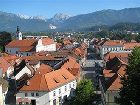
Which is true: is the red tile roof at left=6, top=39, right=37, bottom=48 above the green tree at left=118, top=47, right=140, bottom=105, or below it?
below

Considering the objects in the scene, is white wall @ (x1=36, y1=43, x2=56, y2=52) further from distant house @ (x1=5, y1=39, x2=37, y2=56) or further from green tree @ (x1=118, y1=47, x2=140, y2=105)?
green tree @ (x1=118, y1=47, x2=140, y2=105)

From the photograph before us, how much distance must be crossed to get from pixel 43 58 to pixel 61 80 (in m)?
30.3

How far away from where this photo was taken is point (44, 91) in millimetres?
57344

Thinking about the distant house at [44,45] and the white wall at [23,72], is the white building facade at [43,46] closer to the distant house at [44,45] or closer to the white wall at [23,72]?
the distant house at [44,45]

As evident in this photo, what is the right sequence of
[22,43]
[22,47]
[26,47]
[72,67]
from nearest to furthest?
[72,67]
[26,47]
[22,47]
[22,43]

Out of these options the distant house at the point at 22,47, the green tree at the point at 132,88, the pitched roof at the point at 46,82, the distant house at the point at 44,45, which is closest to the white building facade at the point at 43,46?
the distant house at the point at 44,45

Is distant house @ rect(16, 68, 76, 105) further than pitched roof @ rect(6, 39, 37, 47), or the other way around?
pitched roof @ rect(6, 39, 37, 47)

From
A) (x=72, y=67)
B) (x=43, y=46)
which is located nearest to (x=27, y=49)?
(x=43, y=46)

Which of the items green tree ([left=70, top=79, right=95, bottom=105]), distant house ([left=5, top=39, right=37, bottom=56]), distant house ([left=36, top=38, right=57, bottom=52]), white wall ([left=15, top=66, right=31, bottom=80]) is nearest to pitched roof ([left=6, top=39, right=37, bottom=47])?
distant house ([left=5, top=39, right=37, bottom=56])

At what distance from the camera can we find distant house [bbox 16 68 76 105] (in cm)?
5747

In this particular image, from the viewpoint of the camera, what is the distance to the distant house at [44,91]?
189ft

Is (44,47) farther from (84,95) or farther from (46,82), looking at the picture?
(84,95)

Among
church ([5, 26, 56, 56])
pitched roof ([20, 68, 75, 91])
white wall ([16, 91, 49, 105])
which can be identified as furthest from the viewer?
church ([5, 26, 56, 56])

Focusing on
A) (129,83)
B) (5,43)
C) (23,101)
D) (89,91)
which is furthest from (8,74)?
(5,43)
